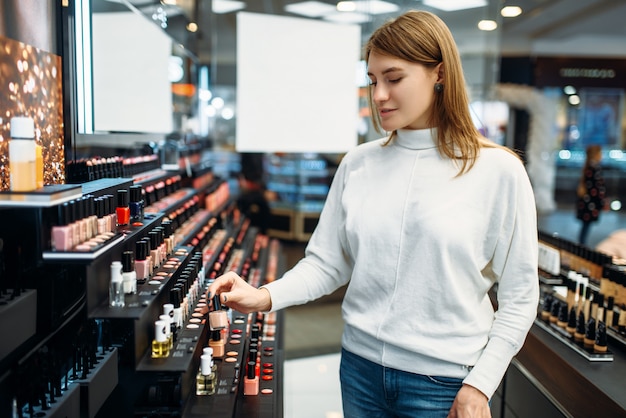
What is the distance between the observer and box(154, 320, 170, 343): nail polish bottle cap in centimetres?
132

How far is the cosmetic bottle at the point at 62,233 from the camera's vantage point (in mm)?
1135

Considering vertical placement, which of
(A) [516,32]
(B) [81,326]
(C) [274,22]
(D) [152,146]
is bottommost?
(B) [81,326]

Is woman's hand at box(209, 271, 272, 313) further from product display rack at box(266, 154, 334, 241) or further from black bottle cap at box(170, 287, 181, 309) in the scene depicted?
product display rack at box(266, 154, 334, 241)

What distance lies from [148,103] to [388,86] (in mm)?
2099

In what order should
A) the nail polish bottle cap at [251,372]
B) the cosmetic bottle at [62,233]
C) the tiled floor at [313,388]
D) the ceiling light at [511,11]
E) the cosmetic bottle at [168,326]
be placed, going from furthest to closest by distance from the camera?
1. the ceiling light at [511,11]
2. the tiled floor at [313,388]
3. the nail polish bottle cap at [251,372]
4. the cosmetic bottle at [168,326]
5. the cosmetic bottle at [62,233]

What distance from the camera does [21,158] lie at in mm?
1151

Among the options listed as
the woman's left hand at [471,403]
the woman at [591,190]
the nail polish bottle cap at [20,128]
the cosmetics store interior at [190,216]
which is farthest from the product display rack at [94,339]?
the woman at [591,190]

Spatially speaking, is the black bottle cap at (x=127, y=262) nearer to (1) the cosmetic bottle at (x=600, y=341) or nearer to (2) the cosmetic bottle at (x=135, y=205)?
(2) the cosmetic bottle at (x=135, y=205)

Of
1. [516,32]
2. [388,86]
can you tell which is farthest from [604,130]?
[388,86]

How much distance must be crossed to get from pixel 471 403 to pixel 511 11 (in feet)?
20.9

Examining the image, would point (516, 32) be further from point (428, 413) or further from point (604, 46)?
point (428, 413)

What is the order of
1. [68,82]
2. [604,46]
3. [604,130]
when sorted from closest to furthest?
[68,82]
[604,46]
[604,130]

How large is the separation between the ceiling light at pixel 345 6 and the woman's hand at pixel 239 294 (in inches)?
132

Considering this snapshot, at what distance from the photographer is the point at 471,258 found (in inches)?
47.9
